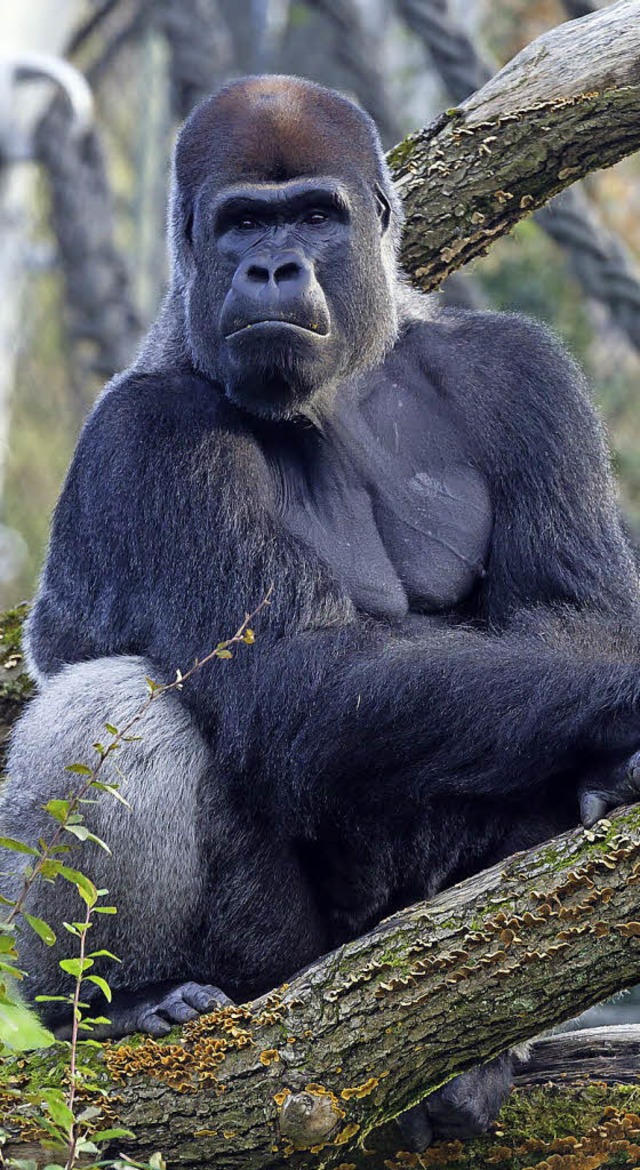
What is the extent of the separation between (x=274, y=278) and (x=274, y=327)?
0.09m

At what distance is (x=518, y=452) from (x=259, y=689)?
2.29ft

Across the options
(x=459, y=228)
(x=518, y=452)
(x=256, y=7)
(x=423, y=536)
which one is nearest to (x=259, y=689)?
(x=423, y=536)

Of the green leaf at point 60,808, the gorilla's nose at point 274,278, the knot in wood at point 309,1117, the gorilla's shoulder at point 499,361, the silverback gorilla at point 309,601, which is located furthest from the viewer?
the gorilla's shoulder at point 499,361

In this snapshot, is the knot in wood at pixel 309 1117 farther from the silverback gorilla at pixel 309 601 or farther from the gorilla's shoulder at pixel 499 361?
the gorilla's shoulder at pixel 499 361

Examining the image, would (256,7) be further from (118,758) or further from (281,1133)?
(281,1133)

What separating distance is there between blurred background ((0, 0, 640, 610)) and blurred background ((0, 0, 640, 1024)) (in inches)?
0.5

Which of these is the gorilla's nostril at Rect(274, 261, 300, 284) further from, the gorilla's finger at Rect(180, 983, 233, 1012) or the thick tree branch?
the gorilla's finger at Rect(180, 983, 233, 1012)

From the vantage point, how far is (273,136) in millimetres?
2949

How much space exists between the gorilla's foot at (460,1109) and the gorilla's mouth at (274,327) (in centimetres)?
130

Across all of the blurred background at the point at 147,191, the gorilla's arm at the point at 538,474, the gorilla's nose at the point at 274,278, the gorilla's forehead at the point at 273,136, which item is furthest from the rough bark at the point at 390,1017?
the gorilla's forehead at the point at 273,136

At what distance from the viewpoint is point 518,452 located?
3021mm

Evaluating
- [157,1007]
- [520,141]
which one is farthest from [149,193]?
[157,1007]

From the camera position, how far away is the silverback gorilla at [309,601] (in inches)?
106

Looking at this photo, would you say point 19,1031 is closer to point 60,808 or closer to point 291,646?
point 60,808
